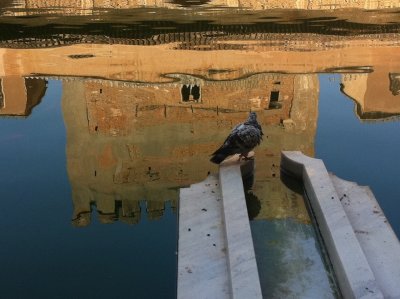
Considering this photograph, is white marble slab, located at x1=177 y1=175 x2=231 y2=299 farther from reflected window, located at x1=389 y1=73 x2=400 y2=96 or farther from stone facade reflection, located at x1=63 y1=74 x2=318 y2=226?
reflected window, located at x1=389 y1=73 x2=400 y2=96

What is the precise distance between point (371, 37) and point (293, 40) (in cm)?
134

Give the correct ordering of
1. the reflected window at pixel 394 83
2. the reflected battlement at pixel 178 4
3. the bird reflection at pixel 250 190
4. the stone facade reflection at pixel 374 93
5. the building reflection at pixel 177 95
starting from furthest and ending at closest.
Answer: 1. the reflected battlement at pixel 178 4
2. the reflected window at pixel 394 83
3. the stone facade reflection at pixel 374 93
4. the building reflection at pixel 177 95
5. the bird reflection at pixel 250 190

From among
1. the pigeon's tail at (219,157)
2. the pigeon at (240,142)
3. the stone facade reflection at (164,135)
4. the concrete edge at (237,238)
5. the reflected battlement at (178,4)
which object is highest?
the reflected battlement at (178,4)

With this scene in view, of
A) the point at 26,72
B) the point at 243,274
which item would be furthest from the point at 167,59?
the point at 243,274

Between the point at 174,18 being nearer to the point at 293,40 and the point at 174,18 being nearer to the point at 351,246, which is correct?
the point at 293,40

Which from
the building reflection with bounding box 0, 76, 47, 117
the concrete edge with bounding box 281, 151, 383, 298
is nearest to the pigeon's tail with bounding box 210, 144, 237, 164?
the concrete edge with bounding box 281, 151, 383, 298

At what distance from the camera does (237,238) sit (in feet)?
10.3

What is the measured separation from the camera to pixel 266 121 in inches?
245

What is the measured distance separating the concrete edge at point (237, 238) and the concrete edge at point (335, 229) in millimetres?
479

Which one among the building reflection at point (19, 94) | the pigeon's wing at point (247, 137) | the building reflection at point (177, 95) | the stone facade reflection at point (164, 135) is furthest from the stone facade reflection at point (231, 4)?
the pigeon's wing at point (247, 137)

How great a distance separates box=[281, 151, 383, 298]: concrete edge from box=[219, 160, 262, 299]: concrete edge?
479 millimetres

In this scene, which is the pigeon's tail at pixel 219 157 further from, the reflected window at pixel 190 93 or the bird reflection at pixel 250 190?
the reflected window at pixel 190 93

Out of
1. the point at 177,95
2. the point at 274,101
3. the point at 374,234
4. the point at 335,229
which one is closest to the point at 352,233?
the point at 335,229

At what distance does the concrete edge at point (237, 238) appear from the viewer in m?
2.72
